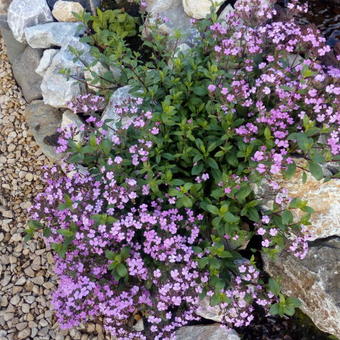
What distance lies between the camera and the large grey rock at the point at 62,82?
→ 4.94 meters

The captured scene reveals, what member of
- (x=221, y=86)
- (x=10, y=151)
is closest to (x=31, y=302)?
(x=10, y=151)

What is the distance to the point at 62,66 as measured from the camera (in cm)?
505

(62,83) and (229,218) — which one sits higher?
(229,218)

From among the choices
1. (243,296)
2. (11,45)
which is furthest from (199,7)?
(243,296)

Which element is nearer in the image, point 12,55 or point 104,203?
point 104,203

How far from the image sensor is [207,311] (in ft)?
12.1

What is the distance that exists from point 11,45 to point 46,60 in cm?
114

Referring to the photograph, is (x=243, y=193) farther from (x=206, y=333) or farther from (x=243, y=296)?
(x=206, y=333)

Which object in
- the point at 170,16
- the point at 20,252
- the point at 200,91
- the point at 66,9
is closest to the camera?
the point at 200,91

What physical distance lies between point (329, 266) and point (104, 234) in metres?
1.92

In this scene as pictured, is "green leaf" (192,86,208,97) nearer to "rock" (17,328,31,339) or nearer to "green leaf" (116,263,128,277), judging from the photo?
"green leaf" (116,263,128,277)

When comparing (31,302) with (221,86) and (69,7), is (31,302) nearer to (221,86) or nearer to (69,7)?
(221,86)

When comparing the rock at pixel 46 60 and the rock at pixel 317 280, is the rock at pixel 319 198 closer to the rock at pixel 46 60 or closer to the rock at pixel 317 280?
the rock at pixel 317 280

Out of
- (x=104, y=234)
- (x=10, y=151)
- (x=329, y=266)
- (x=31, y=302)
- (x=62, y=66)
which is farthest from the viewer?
(x=10, y=151)
